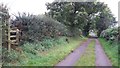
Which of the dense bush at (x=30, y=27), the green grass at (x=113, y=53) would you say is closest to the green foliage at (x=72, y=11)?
the dense bush at (x=30, y=27)

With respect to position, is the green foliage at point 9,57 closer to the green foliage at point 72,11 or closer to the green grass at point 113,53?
the green grass at point 113,53

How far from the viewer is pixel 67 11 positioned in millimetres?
29250

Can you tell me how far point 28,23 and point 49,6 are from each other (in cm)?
1708

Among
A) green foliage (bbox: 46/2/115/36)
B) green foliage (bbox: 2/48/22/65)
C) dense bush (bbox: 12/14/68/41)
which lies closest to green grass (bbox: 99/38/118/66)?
green foliage (bbox: 2/48/22/65)

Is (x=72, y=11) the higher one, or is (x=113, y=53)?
(x=72, y=11)

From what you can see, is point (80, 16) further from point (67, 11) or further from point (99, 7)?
point (99, 7)

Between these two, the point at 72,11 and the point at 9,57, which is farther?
the point at 72,11

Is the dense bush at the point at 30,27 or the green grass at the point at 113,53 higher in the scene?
the dense bush at the point at 30,27

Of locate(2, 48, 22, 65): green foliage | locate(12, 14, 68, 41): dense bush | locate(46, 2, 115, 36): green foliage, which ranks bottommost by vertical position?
locate(2, 48, 22, 65): green foliage

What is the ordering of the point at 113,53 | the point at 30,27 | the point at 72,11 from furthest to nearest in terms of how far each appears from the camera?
the point at 72,11
the point at 30,27
the point at 113,53

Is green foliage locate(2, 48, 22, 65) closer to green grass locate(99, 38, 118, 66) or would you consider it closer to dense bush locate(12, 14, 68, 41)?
dense bush locate(12, 14, 68, 41)

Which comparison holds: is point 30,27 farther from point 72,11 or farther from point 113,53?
point 72,11

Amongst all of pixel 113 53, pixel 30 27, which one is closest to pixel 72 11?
Result: pixel 30 27

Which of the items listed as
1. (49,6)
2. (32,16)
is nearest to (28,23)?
(32,16)
